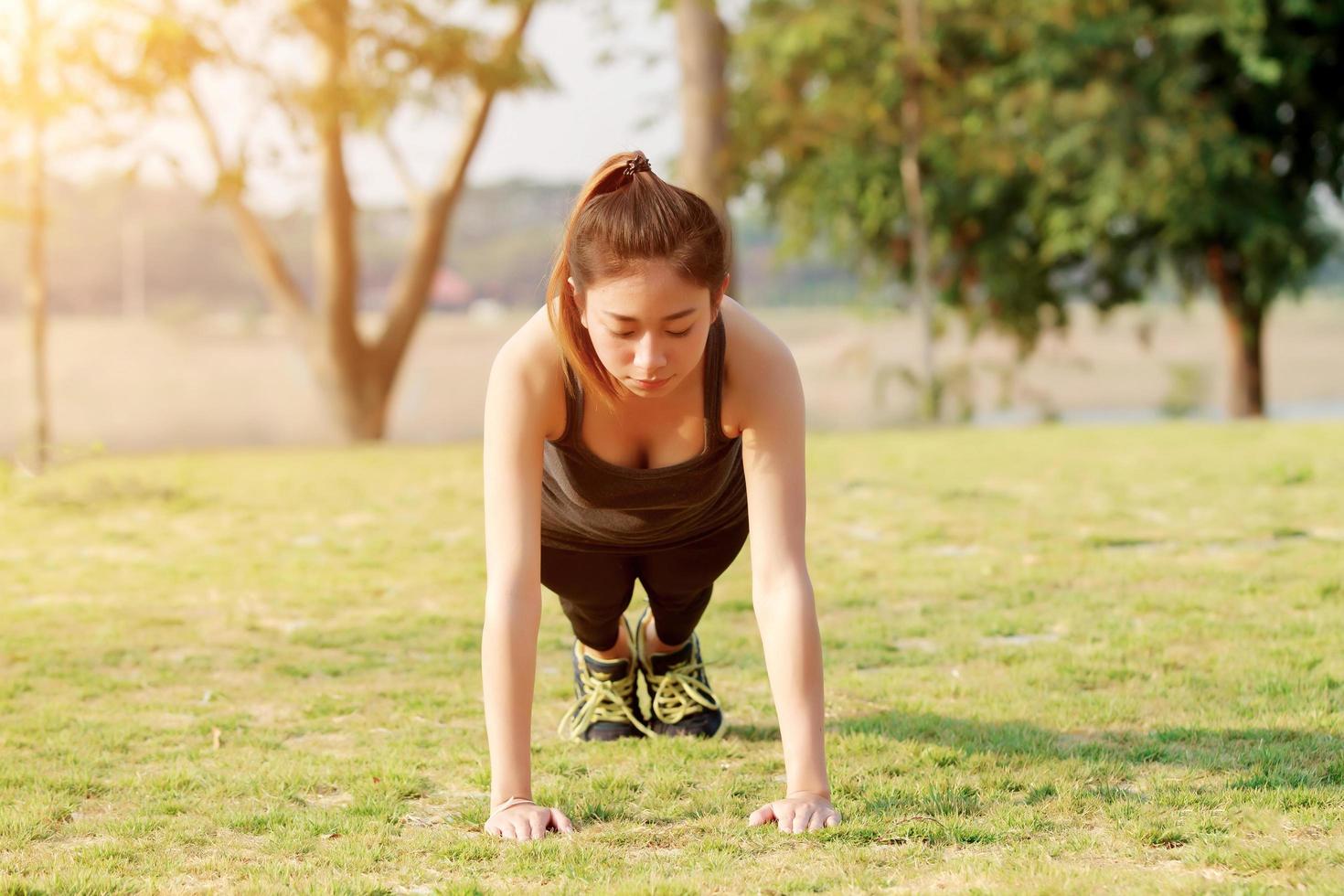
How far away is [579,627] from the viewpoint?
12.4ft

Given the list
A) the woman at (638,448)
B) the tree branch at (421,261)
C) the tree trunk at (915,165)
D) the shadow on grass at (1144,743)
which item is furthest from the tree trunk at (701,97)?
the woman at (638,448)

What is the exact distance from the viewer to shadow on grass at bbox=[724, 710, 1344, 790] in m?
3.21

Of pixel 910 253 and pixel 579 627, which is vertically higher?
pixel 910 253

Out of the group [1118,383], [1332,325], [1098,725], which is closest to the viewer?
[1098,725]

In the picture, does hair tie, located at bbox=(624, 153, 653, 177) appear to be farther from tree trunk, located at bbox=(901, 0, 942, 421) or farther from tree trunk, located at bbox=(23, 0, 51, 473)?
tree trunk, located at bbox=(901, 0, 942, 421)

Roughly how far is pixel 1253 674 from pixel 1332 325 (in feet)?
136

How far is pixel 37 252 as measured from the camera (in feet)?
35.3

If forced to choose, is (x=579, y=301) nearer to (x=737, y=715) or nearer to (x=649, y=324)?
(x=649, y=324)

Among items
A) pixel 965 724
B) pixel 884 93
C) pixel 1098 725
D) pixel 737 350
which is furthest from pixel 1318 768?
pixel 884 93

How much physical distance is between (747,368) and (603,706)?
114 cm

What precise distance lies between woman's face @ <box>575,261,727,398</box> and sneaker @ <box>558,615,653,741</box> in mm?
1210

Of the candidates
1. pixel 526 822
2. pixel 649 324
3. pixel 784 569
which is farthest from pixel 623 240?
pixel 526 822

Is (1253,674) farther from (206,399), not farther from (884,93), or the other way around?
(206,399)

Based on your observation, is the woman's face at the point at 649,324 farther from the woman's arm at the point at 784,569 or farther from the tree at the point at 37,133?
the tree at the point at 37,133
